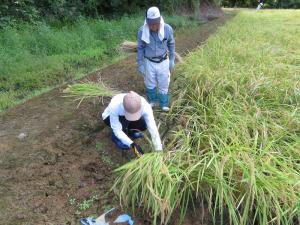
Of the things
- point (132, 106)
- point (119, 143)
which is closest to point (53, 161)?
point (119, 143)

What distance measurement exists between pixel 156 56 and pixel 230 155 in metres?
1.84

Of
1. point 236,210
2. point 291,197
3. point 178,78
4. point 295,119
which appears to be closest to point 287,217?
point 291,197

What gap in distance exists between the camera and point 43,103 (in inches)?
182

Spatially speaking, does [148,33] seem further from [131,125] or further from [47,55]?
[47,55]

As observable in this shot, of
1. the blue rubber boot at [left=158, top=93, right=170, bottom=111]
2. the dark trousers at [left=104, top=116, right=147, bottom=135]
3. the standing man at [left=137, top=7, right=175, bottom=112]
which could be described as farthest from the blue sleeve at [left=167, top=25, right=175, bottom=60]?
the dark trousers at [left=104, top=116, right=147, bottom=135]

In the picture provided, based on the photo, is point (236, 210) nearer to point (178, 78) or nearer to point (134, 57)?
point (178, 78)

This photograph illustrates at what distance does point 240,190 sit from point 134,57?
4.93 m

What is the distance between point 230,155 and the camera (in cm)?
267

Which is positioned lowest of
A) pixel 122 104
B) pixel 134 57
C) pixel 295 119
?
pixel 134 57

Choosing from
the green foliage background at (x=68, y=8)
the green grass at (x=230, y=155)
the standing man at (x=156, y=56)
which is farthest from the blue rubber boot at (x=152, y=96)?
the green foliage background at (x=68, y=8)

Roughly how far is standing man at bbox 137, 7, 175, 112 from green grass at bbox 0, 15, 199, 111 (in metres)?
1.74

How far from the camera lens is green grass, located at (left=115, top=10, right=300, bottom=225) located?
8.07 ft

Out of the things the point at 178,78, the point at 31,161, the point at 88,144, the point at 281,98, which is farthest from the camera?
the point at 178,78

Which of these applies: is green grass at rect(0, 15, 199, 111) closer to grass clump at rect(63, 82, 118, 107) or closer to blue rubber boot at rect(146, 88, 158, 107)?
grass clump at rect(63, 82, 118, 107)
